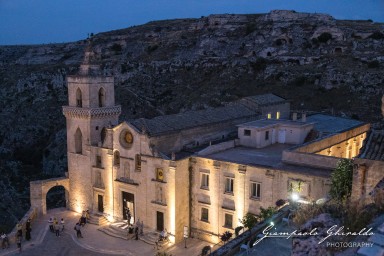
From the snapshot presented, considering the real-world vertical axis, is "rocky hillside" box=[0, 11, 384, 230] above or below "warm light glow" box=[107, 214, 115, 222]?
above

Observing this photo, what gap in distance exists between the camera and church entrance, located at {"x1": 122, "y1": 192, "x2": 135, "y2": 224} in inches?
1423

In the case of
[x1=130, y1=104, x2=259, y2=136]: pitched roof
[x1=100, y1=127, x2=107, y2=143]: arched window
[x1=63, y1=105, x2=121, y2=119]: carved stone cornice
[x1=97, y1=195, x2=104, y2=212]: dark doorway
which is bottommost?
[x1=97, y1=195, x2=104, y2=212]: dark doorway

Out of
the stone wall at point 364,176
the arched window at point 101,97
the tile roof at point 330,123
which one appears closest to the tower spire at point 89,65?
A: the arched window at point 101,97

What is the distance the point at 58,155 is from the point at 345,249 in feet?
240

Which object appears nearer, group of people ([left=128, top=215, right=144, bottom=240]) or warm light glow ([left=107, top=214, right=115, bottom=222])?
group of people ([left=128, top=215, right=144, bottom=240])

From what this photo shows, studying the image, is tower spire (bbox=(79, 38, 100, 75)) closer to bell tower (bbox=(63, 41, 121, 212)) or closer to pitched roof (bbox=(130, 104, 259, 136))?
bell tower (bbox=(63, 41, 121, 212))

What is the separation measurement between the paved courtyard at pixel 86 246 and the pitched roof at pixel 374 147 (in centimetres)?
1666

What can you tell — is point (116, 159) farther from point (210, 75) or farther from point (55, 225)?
point (210, 75)

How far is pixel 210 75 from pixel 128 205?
5561 cm

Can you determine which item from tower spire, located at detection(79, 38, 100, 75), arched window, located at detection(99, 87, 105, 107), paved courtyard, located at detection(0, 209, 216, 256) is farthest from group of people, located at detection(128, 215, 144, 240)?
tower spire, located at detection(79, 38, 100, 75)

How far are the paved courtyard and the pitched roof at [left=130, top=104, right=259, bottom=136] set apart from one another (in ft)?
30.3

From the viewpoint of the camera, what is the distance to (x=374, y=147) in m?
19.0

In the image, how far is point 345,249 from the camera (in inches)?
314

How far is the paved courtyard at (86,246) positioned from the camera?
31.8m
